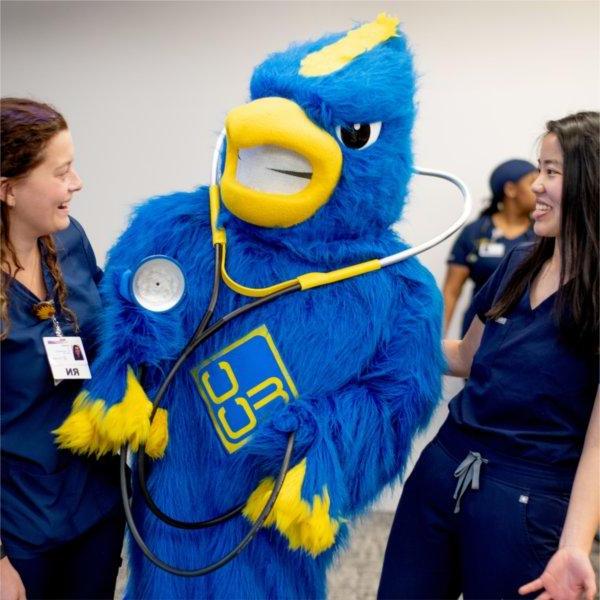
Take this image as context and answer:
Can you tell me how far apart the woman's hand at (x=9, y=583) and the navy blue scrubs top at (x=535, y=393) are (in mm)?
767

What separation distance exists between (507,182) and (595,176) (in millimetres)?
1580

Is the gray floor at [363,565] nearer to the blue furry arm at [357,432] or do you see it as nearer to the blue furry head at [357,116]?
the blue furry arm at [357,432]

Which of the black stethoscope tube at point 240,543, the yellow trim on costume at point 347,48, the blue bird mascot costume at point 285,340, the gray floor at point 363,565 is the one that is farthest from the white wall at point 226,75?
the black stethoscope tube at point 240,543

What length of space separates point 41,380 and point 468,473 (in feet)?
2.33

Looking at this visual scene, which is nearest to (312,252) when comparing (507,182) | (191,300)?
(191,300)

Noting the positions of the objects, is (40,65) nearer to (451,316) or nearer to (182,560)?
(451,316)

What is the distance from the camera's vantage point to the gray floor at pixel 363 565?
2.40 m

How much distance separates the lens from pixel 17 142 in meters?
1.27

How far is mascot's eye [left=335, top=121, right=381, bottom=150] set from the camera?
137cm

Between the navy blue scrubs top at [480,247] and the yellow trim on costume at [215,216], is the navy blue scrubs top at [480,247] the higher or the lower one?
the lower one

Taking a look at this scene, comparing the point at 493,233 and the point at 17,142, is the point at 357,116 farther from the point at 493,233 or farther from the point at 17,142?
the point at 493,233

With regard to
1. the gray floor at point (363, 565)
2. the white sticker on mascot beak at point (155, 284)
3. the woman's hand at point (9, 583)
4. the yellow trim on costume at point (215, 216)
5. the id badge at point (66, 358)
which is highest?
the yellow trim on costume at point (215, 216)

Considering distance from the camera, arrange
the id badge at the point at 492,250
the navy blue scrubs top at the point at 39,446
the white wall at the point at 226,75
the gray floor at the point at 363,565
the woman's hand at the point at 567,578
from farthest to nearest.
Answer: the id badge at the point at 492,250
the white wall at the point at 226,75
the gray floor at the point at 363,565
the navy blue scrubs top at the point at 39,446
the woman's hand at the point at 567,578

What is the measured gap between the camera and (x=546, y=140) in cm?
134
